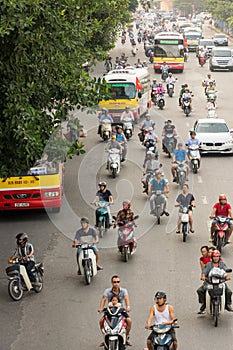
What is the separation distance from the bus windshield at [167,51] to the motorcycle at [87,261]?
142 feet

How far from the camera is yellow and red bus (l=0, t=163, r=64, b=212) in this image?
2209 cm

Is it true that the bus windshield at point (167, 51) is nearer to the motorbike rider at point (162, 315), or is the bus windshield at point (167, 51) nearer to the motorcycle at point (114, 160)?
the motorcycle at point (114, 160)

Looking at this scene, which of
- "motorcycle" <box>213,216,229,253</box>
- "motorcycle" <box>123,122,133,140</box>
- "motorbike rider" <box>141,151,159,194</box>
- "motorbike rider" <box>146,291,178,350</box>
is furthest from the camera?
"motorcycle" <box>123,122,133,140</box>

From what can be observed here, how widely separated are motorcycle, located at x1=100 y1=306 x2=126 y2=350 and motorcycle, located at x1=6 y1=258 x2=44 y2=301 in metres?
3.43

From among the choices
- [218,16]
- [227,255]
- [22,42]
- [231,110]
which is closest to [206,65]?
[231,110]

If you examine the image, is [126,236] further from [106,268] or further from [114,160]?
[114,160]

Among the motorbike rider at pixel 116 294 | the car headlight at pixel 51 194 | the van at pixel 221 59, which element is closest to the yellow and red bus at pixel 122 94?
the car headlight at pixel 51 194

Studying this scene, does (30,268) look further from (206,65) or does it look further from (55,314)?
(206,65)

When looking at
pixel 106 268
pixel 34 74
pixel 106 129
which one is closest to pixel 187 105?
pixel 106 129

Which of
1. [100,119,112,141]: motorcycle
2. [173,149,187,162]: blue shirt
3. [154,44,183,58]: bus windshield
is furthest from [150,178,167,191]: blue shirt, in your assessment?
[154,44,183,58]: bus windshield

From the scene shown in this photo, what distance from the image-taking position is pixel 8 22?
1379cm

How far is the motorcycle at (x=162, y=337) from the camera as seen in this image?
12.9m

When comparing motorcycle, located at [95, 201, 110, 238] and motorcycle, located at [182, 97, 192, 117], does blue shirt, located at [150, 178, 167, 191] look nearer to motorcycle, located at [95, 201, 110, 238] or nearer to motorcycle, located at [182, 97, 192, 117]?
motorcycle, located at [95, 201, 110, 238]

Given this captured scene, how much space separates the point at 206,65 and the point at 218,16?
38.7 metres
